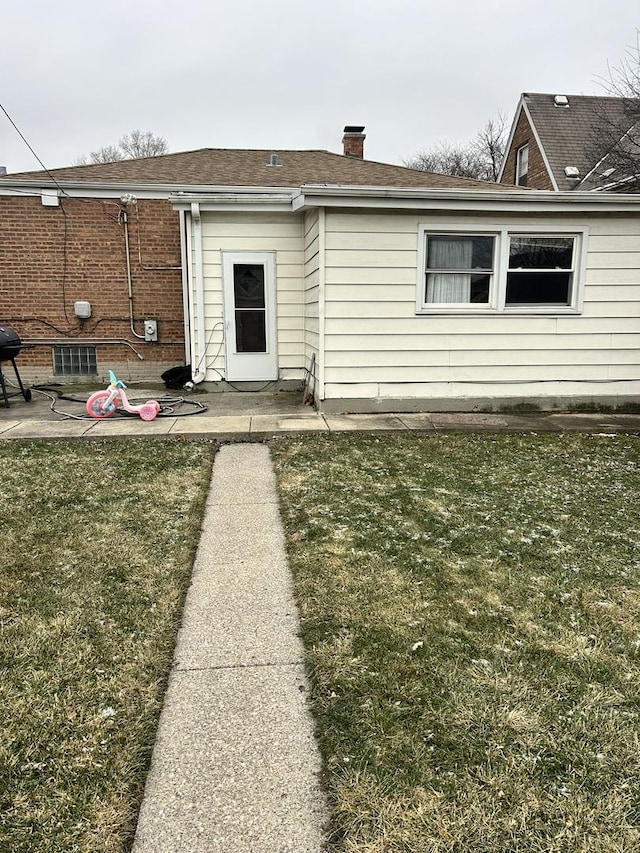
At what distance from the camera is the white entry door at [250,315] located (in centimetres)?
912

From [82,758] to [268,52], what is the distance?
18.0 m

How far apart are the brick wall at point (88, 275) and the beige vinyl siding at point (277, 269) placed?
4.25ft

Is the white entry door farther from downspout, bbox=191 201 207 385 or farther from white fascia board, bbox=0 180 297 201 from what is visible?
white fascia board, bbox=0 180 297 201

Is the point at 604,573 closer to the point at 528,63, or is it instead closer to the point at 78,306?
the point at 78,306

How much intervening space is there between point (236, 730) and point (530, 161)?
21.5 m

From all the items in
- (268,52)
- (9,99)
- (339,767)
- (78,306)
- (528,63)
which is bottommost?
(339,767)

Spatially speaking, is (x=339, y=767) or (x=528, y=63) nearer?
(x=339, y=767)

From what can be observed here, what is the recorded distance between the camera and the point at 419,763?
2033 mm

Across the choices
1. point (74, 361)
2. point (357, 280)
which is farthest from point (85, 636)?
point (74, 361)

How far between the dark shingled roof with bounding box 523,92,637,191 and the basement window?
1285cm

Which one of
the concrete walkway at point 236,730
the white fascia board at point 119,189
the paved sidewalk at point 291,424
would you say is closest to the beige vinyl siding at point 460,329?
the paved sidewalk at point 291,424

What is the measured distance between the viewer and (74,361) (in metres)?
10.2

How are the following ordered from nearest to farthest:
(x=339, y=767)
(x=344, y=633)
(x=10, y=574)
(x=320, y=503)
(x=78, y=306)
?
(x=339, y=767) < (x=344, y=633) < (x=10, y=574) < (x=320, y=503) < (x=78, y=306)

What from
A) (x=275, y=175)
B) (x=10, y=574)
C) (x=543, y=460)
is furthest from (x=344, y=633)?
(x=275, y=175)
